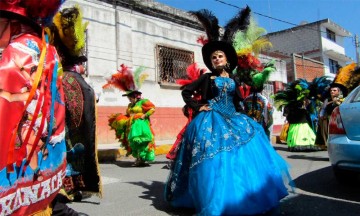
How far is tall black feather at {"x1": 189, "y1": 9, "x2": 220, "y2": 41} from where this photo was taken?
4750mm

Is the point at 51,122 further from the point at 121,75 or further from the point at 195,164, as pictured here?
the point at 121,75

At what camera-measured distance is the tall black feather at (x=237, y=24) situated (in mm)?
4832

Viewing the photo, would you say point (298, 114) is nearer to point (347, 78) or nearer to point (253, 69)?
point (347, 78)

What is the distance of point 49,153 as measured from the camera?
228 centimetres

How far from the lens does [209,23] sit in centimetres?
475

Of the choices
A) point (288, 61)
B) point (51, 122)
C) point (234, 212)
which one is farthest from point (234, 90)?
point (288, 61)

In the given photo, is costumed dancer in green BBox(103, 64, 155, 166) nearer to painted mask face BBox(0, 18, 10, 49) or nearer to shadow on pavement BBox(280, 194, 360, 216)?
shadow on pavement BBox(280, 194, 360, 216)

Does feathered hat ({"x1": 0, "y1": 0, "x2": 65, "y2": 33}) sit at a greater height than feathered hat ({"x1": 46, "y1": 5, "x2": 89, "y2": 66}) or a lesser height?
lesser

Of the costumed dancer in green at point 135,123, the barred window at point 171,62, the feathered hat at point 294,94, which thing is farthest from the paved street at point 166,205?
the barred window at point 171,62

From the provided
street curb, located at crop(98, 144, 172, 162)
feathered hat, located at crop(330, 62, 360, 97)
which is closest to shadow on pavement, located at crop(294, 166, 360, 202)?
feathered hat, located at crop(330, 62, 360, 97)

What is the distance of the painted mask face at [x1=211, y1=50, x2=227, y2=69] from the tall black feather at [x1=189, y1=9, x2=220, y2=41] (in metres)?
0.26

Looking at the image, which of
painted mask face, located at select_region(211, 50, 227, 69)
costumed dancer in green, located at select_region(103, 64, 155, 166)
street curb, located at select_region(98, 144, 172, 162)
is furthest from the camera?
street curb, located at select_region(98, 144, 172, 162)

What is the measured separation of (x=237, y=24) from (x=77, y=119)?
2352 mm

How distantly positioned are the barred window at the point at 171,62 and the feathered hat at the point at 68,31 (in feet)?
32.5
